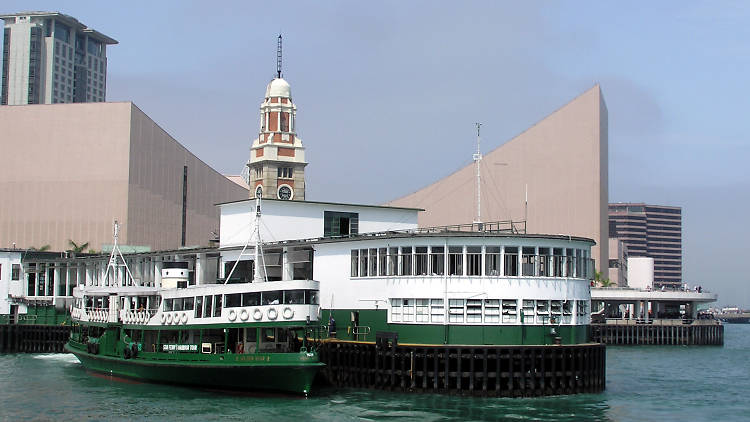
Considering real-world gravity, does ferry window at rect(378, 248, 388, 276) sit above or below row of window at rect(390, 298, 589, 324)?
above

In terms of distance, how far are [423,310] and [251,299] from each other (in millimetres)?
7654

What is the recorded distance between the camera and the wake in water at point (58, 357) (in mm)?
60378

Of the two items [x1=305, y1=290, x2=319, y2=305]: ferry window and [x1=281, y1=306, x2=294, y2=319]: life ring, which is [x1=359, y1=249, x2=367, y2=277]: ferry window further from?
[x1=281, y1=306, x2=294, y2=319]: life ring

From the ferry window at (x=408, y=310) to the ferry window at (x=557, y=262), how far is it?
653cm

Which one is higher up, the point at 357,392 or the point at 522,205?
the point at 522,205

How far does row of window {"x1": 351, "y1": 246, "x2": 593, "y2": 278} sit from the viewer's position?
42.6m

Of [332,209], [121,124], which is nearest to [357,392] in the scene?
[332,209]

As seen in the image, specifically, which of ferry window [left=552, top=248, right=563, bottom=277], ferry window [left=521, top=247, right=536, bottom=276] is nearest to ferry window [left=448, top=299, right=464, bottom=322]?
ferry window [left=521, top=247, right=536, bottom=276]

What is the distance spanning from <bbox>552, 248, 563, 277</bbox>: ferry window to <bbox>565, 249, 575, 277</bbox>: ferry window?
11.8 inches

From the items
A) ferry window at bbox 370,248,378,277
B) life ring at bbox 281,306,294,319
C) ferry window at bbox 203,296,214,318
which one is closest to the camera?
life ring at bbox 281,306,294,319

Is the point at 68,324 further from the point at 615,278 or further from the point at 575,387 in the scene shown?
the point at 615,278

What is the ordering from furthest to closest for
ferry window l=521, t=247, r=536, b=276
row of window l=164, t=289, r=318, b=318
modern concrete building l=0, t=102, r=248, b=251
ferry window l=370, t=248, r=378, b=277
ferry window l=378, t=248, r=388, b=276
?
modern concrete building l=0, t=102, r=248, b=251, ferry window l=370, t=248, r=378, b=277, ferry window l=378, t=248, r=388, b=276, ferry window l=521, t=247, r=536, b=276, row of window l=164, t=289, r=318, b=318

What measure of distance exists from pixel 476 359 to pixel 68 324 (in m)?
36.4

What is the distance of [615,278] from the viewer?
16138 centimetres
